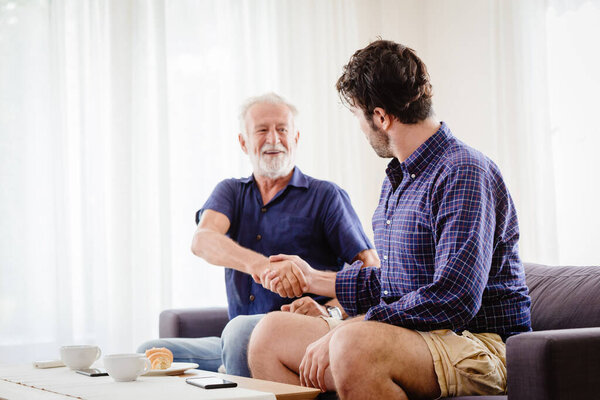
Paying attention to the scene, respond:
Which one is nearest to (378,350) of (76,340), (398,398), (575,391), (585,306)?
(398,398)

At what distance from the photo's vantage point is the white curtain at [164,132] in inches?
144

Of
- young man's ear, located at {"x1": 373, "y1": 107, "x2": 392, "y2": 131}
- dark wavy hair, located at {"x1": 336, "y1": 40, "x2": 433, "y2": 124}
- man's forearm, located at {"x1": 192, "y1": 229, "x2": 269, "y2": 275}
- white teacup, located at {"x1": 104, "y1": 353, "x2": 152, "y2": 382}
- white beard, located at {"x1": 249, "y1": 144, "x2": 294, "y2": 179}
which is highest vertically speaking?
dark wavy hair, located at {"x1": 336, "y1": 40, "x2": 433, "y2": 124}

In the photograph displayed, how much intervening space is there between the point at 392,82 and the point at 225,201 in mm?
1067

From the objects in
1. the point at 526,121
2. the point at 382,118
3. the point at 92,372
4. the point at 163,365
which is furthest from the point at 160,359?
the point at 526,121

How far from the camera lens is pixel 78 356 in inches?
74.1

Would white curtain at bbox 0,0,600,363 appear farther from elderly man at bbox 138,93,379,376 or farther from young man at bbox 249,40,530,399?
young man at bbox 249,40,530,399

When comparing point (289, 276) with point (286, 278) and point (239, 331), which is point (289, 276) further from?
point (239, 331)

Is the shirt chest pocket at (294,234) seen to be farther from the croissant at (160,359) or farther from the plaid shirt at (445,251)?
the croissant at (160,359)

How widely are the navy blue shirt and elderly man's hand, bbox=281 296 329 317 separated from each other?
0.71 feet

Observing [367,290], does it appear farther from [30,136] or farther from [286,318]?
[30,136]

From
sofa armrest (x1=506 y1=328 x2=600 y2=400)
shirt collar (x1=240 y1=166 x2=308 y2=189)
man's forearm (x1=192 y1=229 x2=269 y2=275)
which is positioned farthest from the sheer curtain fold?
sofa armrest (x1=506 y1=328 x2=600 y2=400)

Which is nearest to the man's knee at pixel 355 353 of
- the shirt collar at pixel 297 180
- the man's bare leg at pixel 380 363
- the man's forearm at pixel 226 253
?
the man's bare leg at pixel 380 363

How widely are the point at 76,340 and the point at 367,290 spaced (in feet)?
7.16

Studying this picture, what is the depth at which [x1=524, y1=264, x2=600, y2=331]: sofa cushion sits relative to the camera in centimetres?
203
